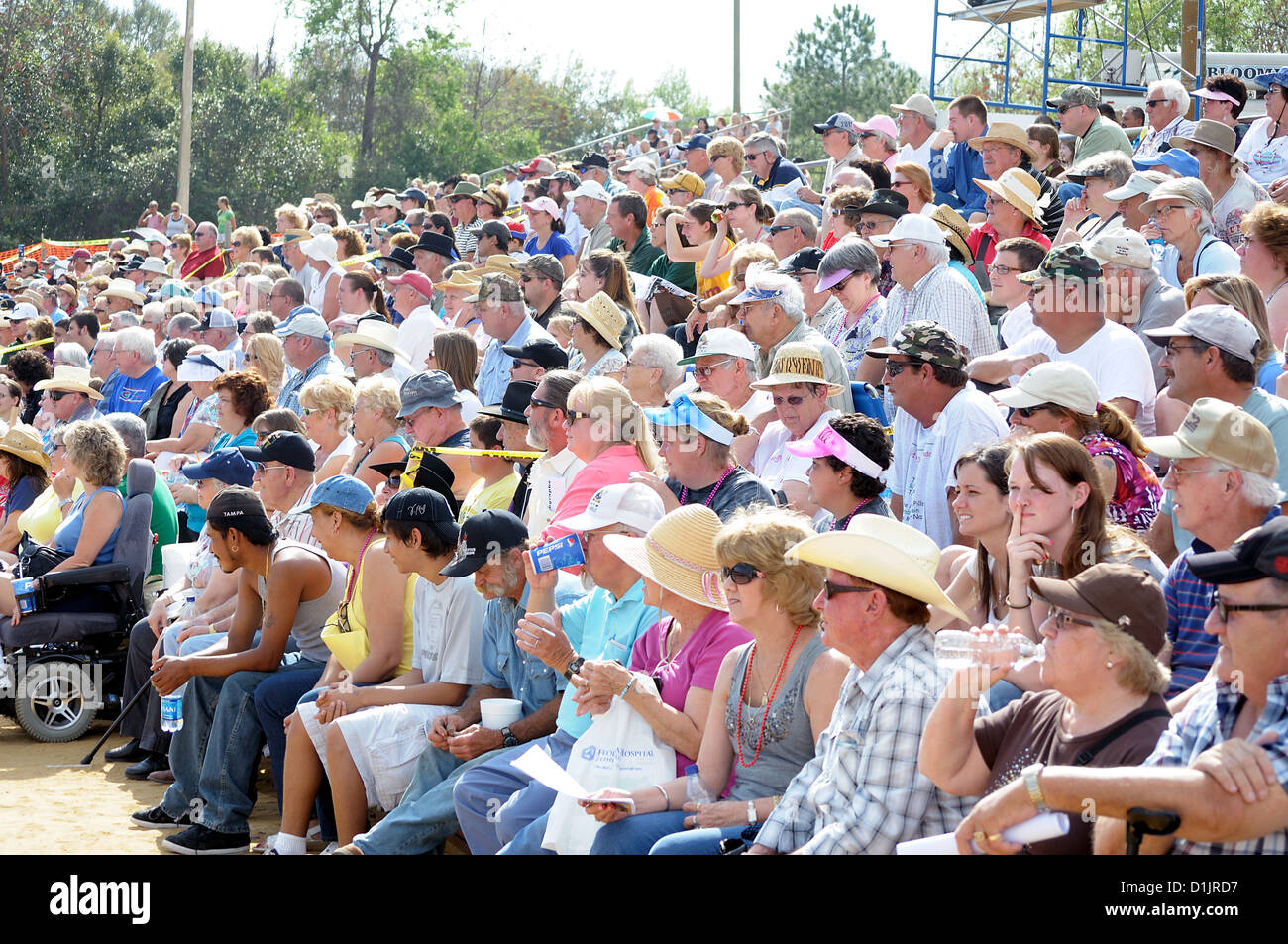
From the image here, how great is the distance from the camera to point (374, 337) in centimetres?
959

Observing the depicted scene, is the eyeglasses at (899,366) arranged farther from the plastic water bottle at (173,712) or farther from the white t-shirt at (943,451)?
the plastic water bottle at (173,712)

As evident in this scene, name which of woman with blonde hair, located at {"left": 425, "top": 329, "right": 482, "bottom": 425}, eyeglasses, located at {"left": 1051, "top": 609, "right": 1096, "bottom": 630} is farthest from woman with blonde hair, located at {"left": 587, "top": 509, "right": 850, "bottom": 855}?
woman with blonde hair, located at {"left": 425, "top": 329, "right": 482, "bottom": 425}

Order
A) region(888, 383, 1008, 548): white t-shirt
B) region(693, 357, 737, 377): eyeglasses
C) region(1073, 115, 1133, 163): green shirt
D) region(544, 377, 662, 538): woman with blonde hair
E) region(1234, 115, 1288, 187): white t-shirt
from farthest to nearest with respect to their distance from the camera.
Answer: region(1073, 115, 1133, 163): green shirt
region(1234, 115, 1288, 187): white t-shirt
region(693, 357, 737, 377): eyeglasses
region(544, 377, 662, 538): woman with blonde hair
region(888, 383, 1008, 548): white t-shirt

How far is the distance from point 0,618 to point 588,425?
4618 millimetres

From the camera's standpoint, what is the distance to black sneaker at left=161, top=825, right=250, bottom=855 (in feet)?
21.4

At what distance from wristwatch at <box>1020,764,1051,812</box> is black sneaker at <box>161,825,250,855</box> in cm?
452

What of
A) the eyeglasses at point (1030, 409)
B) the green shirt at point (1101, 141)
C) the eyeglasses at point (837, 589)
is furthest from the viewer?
the green shirt at point (1101, 141)

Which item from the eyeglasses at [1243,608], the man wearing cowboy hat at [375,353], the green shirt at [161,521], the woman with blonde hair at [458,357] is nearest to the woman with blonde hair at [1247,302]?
the eyeglasses at [1243,608]

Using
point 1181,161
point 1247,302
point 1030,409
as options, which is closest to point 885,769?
point 1030,409

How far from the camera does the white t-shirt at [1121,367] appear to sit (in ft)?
19.3

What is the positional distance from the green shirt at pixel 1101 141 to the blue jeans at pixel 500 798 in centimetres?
827

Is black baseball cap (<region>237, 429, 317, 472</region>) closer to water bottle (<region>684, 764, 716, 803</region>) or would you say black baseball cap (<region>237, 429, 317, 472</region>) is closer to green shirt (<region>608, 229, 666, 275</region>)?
water bottle (<region>684, 764, 716, 803</region>)

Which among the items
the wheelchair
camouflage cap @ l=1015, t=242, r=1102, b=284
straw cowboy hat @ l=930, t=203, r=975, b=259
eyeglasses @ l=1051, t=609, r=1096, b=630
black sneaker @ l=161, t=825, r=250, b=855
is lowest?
black sneaker @ l=161, t=825, r=250, b=855
